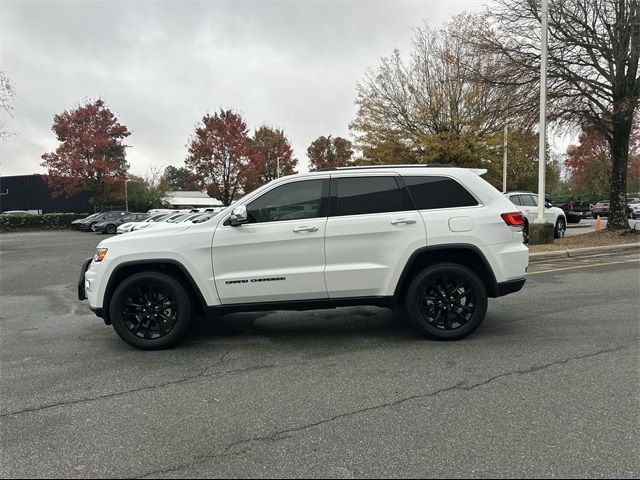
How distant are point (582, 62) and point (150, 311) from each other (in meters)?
14.8

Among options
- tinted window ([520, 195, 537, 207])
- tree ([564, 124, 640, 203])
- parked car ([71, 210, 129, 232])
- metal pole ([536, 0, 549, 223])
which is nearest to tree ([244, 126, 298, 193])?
parked car ([71, 210, 129, 232])

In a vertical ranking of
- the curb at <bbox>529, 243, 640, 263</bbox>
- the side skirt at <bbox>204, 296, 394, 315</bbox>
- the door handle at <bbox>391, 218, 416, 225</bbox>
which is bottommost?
the curb at <bbox>529, 243, 640, 263</bbox>

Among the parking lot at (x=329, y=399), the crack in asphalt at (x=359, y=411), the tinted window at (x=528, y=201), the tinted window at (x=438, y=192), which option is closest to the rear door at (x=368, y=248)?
the tinted window at (x=438, y=192)

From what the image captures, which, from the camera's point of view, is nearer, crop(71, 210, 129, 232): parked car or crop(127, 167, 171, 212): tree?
crop(71, 210, 129, 232): parked car

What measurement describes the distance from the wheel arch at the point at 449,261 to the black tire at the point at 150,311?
2339mm

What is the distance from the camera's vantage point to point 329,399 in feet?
12.0

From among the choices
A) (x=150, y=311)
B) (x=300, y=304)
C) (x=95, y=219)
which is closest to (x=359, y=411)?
(x=300, y=304)

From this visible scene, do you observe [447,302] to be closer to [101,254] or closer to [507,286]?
[507,286]

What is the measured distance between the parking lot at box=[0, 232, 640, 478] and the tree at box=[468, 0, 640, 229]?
10451 millimetres

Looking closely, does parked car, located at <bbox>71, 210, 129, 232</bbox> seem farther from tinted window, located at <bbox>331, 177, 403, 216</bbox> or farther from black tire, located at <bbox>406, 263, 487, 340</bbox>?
black tire, located at <bbox>406, 263, 487, 340</bbox>

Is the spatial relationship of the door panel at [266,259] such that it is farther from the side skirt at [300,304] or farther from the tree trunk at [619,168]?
the tree trunk at [619,168]

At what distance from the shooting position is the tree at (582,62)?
1323 centimetres

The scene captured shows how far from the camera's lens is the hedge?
37375 millimetres

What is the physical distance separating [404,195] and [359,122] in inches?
771
